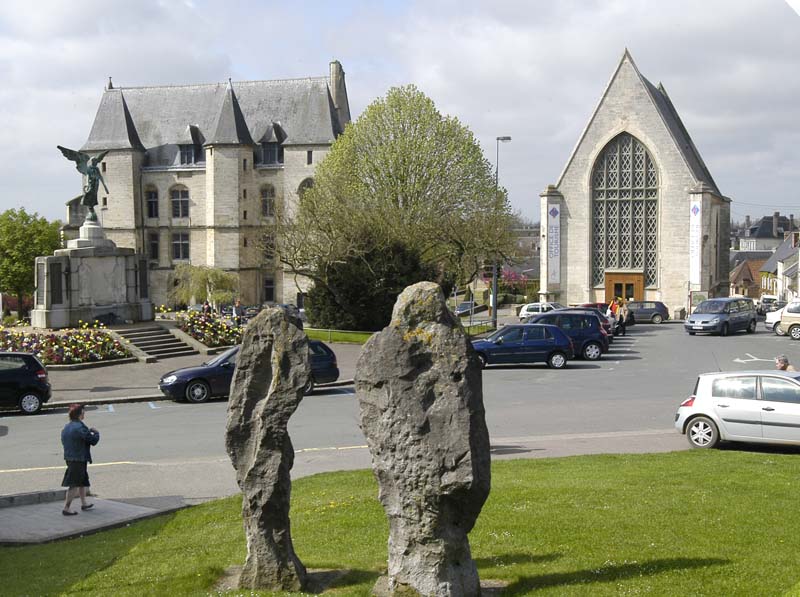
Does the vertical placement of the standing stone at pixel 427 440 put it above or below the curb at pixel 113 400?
above

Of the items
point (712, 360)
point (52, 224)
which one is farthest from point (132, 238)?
point (712, 360)

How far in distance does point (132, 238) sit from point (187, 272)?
946 centimetres

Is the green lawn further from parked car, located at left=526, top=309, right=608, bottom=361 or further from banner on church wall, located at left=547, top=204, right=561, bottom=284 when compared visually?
banner on church wall, located at left=547, top=204, right=561, bottom=284

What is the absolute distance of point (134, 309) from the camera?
3256cm

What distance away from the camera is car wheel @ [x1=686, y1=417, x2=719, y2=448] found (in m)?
14.2

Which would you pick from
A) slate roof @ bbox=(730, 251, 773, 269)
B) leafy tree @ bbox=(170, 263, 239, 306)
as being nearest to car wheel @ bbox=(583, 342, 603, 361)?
Answer: leafy tree @ bbox=(170, 263, 239, 306)

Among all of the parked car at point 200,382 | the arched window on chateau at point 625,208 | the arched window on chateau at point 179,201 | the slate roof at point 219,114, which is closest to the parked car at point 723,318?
the arched window on chateau at point 625,208

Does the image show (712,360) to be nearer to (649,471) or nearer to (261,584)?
(649,471)

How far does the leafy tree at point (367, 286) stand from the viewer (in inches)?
1548

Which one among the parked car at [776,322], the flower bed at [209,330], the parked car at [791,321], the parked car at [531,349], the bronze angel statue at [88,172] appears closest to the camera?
the parked car at [531,349]

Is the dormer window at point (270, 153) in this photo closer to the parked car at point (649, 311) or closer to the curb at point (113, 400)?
the parked car at point (649, 311)

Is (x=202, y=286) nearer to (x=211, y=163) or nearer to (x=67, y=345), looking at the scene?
(x=211, y=163)

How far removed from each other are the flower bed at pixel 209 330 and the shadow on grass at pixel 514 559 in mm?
24494

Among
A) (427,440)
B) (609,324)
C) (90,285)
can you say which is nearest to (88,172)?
(90,285)
